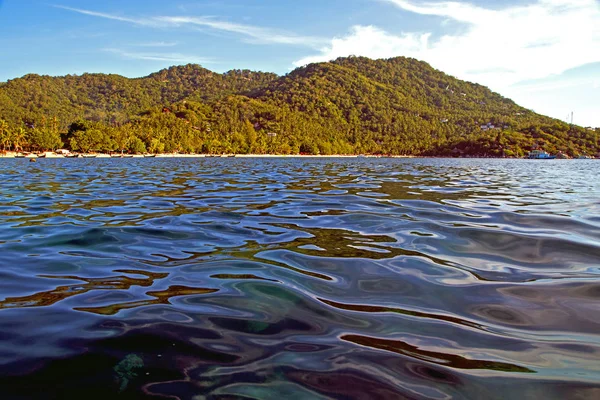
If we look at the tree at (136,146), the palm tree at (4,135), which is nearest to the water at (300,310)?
the palm tree at (4,135)

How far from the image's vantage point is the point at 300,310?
3525 millimetres

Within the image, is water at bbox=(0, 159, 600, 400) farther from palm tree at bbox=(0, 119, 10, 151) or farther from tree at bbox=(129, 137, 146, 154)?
tree at bbox=(129, 137, 146, 154)

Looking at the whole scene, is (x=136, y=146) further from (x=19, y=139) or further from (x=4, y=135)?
(x=4, y=135)

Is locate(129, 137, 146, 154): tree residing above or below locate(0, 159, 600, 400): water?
above

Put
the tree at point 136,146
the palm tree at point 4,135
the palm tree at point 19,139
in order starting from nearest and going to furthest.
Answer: the palm tree at point 4,135 → the palm tree at point 19,139 → the tree at point 136,146

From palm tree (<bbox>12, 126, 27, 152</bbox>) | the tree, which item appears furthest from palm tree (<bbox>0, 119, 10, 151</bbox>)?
the tree

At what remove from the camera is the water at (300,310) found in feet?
7.93

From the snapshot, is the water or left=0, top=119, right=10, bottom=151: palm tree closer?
the water

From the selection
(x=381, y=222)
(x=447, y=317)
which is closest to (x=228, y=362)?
(x=447, y=317)

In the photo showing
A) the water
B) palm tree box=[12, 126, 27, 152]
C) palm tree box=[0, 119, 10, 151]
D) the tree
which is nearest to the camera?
the water

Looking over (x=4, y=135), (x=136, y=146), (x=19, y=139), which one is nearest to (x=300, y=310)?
(x=4, y=135)

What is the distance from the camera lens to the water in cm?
242

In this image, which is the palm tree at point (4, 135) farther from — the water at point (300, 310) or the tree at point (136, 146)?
the water at point (300, 310)

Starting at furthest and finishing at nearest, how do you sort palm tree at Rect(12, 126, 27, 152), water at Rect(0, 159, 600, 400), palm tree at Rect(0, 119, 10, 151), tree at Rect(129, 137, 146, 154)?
tree at Rect(129, 137, 146, 154) → palm tree at Rect(12, 126, 27, 152) → palm tree at Rect(0, 119, 10, 151) → water at Rect(0, 159, 600, 400)
